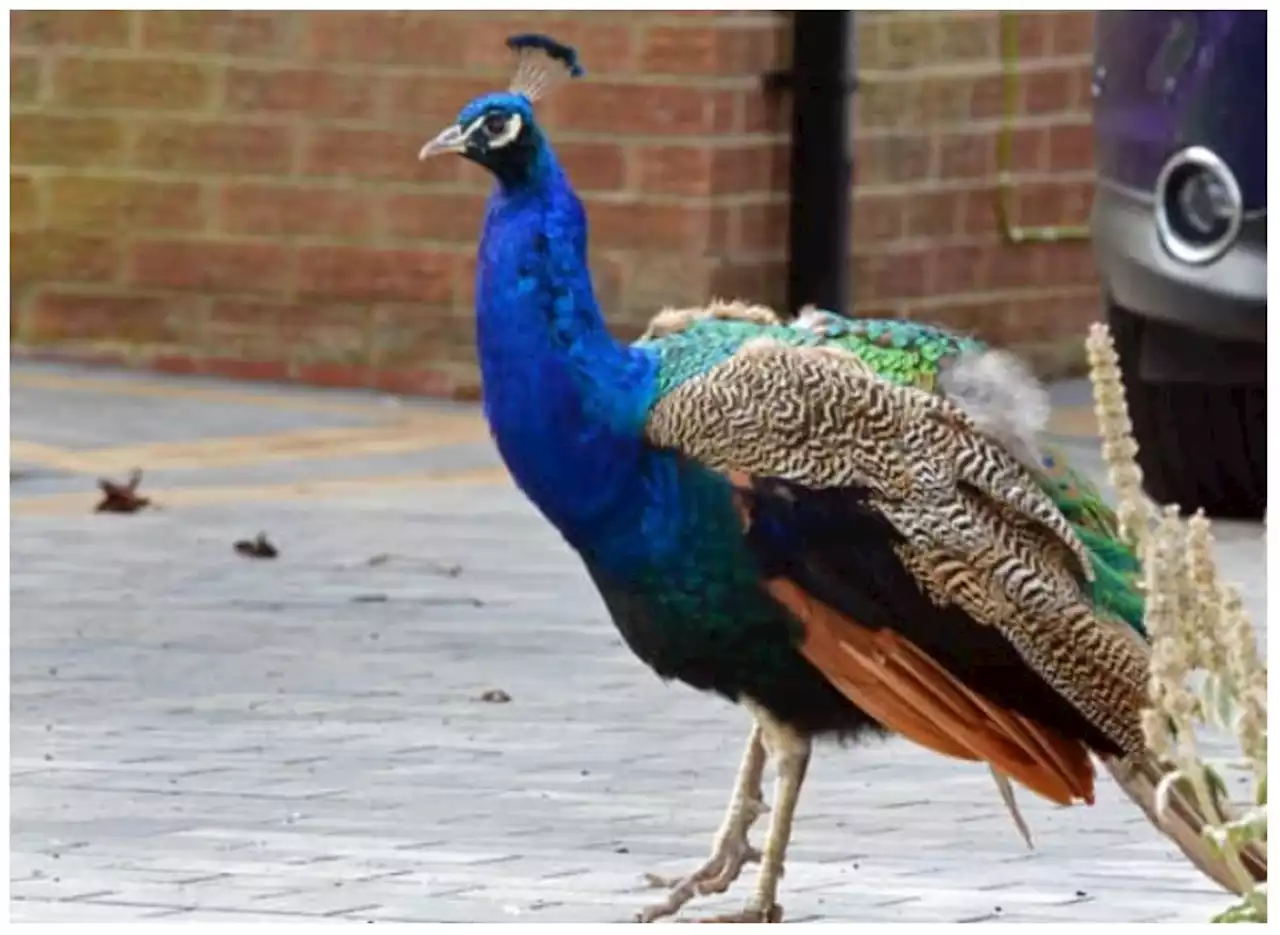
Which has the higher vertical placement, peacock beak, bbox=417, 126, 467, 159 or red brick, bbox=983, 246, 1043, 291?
peacock beak, bbox=417, 126, 467, 159

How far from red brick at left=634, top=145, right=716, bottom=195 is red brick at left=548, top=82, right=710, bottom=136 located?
0.21 feet

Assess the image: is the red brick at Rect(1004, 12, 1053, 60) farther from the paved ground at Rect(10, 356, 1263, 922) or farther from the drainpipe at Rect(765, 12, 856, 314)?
the paved ground at Rect(10, 356, 1263, 922)

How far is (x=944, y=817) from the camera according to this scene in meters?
7.10

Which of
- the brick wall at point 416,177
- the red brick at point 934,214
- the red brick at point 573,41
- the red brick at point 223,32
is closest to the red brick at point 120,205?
the brick wall at point 416,177

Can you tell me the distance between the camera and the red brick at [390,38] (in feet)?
44.1

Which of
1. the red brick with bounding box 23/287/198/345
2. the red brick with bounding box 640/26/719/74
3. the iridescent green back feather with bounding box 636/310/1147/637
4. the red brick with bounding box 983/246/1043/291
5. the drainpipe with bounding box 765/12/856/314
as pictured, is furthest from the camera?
the red brick with bounding box 983/246/1043/291

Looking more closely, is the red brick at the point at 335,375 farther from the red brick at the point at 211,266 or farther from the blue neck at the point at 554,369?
the blue neck at the point at 554,369

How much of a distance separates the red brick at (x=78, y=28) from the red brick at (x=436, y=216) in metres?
1.22

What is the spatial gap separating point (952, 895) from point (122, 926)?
1358mm

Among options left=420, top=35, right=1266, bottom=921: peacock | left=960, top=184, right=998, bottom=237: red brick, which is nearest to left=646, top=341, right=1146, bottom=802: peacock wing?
left=420, top=35, right=1266, bottom=921: peacock

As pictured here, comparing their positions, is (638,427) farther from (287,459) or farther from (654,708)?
(287,459)

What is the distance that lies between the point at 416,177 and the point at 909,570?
26.4 feet

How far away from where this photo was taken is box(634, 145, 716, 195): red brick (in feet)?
43.2

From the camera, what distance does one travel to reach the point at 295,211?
45.5ft
